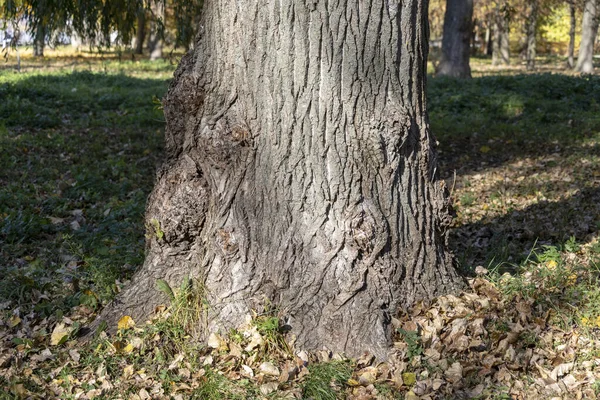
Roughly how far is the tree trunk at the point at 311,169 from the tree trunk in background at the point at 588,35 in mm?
19526

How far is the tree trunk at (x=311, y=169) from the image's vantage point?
3.61m

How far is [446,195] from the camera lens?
4.07 meters

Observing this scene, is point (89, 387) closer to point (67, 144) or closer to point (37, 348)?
point (37, 348)

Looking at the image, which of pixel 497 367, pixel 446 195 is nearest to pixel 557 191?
pixel 446 195

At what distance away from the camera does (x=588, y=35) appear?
2230cm

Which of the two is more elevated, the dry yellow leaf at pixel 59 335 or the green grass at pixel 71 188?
the green grass at pixel 71 188

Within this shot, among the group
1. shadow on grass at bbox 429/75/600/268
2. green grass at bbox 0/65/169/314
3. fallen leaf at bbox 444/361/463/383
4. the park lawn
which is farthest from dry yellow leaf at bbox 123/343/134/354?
shadow on grass at bbox 429/75/600/268

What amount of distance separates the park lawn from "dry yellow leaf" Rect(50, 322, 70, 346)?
0.04ft

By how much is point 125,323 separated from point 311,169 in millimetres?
1546

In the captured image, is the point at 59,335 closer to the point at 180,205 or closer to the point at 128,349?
the point at 128,349

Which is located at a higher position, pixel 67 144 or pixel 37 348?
pixel 67 144

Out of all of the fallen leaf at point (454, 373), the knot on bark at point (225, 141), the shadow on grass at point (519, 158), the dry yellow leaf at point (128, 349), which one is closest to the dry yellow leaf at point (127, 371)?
the dry yellow leaf at point (128, 349)

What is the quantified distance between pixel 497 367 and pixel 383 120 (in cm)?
157

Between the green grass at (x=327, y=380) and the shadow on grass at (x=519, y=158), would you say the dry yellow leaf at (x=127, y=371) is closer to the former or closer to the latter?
the green grass at (x=327, y=380)
